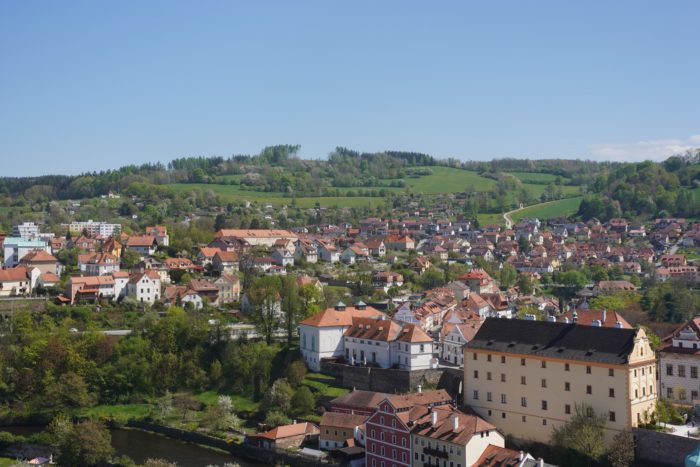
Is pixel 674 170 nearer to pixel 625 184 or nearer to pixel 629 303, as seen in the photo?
pixel 625 184

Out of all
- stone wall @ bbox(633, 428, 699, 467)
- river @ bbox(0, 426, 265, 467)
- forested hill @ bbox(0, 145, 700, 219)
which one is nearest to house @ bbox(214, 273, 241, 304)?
river @ bbox(0, 426, 265, 467)

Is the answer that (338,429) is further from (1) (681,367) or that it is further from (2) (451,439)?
(1) (681,367)

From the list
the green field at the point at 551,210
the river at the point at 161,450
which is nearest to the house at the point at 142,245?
the river at the point at 161,450

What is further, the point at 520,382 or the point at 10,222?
the point at 10,222

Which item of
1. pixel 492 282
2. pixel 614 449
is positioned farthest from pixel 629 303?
pixel 614 449

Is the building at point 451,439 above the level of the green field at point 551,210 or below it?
below

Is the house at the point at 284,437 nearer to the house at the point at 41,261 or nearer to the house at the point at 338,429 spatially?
the house at the point at 338,429
